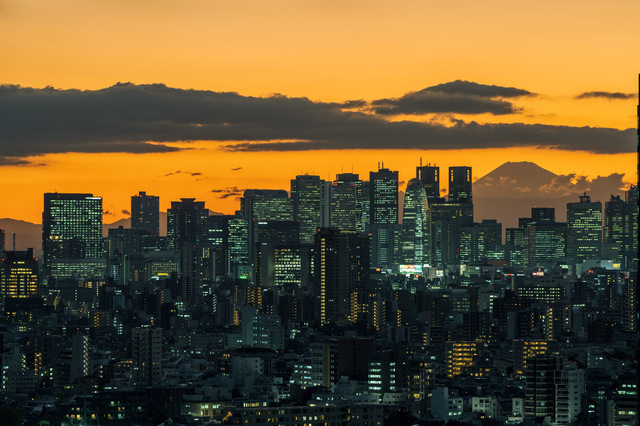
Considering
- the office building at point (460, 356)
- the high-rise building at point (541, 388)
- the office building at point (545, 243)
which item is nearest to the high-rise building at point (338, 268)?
the office building at point (460, 356)

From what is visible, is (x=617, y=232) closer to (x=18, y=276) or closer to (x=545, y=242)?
(x=545, y=242)

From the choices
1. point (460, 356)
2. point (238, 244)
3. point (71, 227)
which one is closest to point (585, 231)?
point (238, 244)

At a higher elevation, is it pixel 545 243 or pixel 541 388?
pixel 541 388

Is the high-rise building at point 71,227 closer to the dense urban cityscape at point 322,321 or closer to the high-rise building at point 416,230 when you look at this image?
the dense urban cityscape at point 322,321

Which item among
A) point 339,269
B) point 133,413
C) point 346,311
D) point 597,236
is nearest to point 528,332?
point 346,311

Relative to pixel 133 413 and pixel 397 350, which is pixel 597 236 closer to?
pixel 397 350

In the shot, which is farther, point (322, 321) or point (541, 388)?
point (322, 321)
